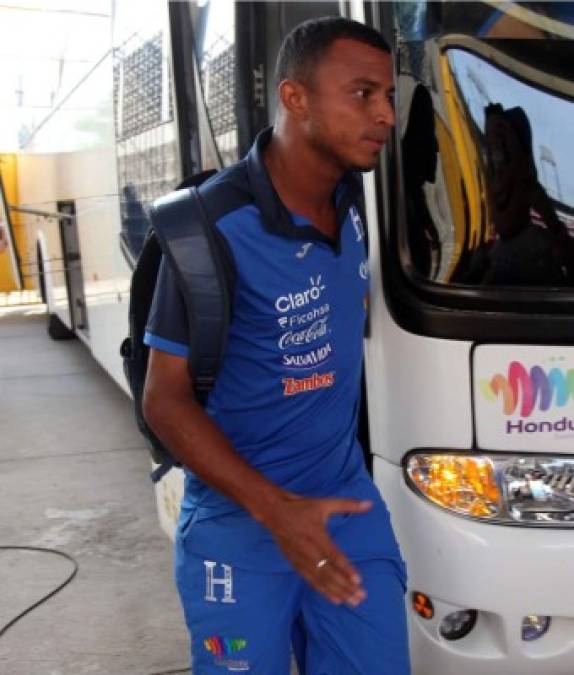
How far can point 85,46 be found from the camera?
6289mm

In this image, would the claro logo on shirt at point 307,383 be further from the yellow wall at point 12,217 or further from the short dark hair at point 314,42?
the yellow wall at point 12,217

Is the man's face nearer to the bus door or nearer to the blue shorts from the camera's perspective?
the blue shorts

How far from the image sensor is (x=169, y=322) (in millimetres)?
1701

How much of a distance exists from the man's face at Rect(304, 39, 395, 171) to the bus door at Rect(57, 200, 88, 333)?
18.9 ft

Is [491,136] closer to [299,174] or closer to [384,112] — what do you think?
[384,112]

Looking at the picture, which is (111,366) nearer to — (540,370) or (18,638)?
(18,638)

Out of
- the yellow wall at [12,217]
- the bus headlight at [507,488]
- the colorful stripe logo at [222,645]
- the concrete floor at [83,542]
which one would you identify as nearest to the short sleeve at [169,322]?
Answer: the colorful stripe logo at [222,645]

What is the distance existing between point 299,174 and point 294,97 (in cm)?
15

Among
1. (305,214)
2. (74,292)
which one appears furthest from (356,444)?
(74,292)

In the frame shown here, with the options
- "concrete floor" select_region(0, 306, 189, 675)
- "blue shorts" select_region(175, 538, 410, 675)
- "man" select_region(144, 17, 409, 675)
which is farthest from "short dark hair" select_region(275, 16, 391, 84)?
"concrete floor" select_region(0, 306, 189, 675)

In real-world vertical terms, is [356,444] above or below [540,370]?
below

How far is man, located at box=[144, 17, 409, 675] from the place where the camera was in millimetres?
1715

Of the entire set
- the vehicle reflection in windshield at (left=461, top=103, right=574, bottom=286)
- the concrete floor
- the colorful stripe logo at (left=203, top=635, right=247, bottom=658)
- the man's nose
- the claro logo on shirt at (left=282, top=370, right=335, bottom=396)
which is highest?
the man's nose

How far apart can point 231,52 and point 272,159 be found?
95cm
